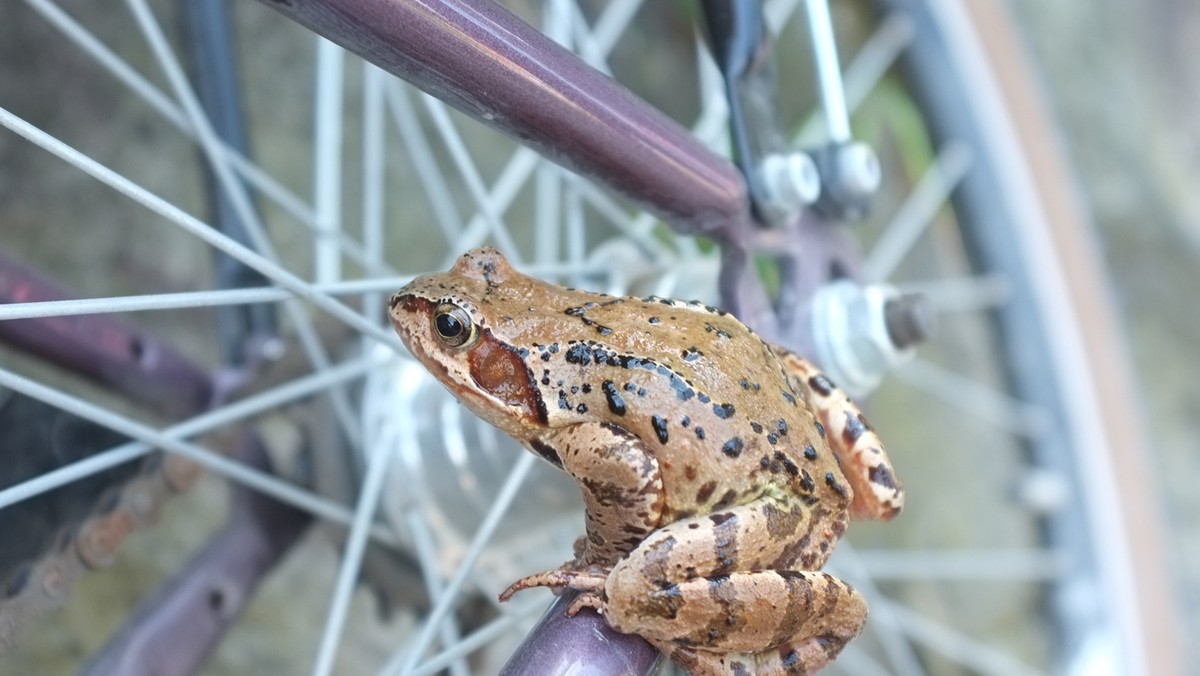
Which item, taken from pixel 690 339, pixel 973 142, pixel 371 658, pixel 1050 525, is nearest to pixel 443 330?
pixel 690 339

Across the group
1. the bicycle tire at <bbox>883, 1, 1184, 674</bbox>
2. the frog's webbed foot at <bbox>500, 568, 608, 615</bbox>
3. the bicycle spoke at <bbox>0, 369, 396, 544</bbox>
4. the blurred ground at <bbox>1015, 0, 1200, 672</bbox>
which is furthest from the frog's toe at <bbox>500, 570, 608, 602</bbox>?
the blurred ground at <bbox>1015, 0, 1200, 672</bbox>

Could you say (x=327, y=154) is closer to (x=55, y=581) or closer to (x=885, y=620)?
(x=55, y=581)

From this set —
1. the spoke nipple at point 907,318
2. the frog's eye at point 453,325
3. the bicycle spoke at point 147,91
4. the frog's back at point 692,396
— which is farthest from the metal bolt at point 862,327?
the bicycle spoke at point 147,91

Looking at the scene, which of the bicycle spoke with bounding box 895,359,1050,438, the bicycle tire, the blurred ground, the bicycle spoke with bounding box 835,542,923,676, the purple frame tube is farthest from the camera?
the blurred ground

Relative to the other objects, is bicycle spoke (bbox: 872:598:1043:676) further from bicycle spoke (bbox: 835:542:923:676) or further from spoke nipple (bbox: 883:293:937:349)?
spoke nipple (bbox: 883:293:937:349)

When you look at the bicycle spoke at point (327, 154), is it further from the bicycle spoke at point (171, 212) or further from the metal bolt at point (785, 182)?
the metal bolt at point (785, 182)
